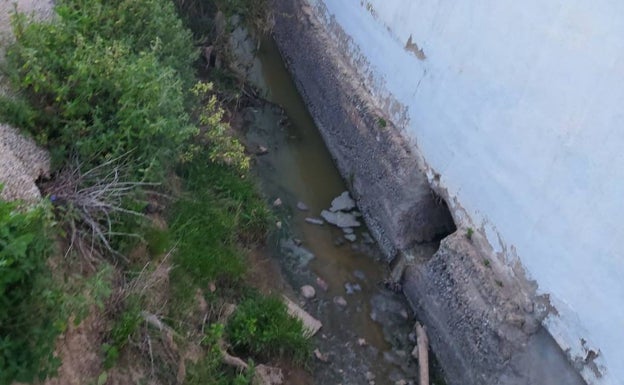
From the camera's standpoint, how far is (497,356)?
4.18 m

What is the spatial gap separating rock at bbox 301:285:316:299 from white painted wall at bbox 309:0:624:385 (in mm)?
1435

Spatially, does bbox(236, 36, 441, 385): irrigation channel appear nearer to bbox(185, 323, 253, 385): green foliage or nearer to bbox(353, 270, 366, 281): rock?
bbox(353, 270, 366, 281): rock

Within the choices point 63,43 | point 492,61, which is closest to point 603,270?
point 492,61

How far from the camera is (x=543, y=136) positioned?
3.80m

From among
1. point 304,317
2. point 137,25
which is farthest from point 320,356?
point 137,25

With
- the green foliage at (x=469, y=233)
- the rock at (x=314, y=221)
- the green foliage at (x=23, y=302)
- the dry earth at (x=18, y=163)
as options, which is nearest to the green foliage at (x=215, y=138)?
the rock at (x=314, y=221)

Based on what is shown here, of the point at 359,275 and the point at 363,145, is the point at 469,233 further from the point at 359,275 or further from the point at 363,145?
the point at 363,145

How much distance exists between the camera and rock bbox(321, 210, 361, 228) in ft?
19.2

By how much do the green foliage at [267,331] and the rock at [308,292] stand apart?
628 mm

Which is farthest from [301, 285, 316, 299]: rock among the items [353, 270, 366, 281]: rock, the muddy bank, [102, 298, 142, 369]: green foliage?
[102, 298, 142, 369]: green foliage

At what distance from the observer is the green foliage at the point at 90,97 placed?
3.60 m

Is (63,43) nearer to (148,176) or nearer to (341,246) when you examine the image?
(148,176)

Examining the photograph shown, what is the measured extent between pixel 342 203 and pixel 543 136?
2613 millimetres

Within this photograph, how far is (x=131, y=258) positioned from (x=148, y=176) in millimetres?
512
